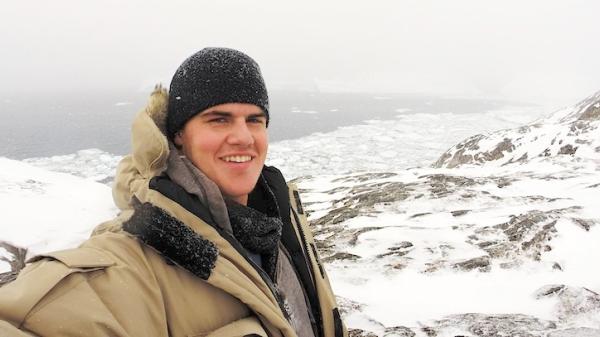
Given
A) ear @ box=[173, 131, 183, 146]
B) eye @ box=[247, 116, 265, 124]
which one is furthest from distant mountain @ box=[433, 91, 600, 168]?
ear @ box=[173, 131, 183, 146]

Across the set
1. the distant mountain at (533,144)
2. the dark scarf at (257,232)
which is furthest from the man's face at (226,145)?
the distant mountain at (533,144)

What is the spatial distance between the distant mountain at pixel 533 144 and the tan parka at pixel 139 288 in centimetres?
1949

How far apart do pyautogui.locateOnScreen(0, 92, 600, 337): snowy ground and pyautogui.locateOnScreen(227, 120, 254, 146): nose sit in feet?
12.2

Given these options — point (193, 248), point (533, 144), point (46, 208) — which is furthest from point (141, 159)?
point (533, 144)

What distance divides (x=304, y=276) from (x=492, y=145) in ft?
83.3

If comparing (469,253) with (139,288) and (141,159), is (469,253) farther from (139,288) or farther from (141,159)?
(139,288)

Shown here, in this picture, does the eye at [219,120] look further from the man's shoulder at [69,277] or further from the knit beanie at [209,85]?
the man's shoulder at [69,277]

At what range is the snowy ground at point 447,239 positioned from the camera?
5.48m

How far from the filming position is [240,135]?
235 cm

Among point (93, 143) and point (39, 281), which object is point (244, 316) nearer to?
point (39, 281)

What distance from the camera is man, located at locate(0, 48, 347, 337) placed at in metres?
1.40

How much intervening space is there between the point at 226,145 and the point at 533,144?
24009mm

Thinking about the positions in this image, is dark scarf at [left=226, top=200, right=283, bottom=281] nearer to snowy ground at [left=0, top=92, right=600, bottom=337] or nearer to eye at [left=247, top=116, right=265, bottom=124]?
eye at [left=247, top=116, right=265, bottom=124]

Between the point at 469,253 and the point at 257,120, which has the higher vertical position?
the point at 257,120
